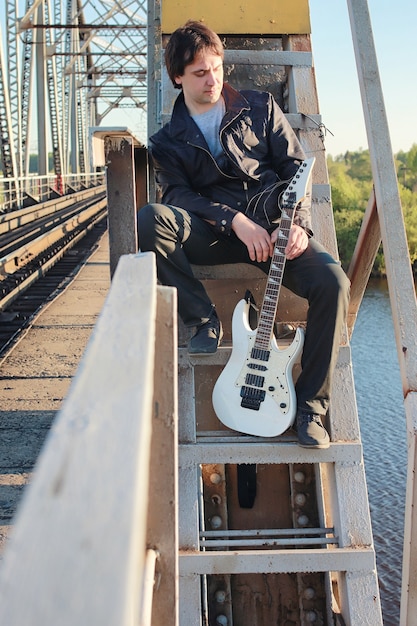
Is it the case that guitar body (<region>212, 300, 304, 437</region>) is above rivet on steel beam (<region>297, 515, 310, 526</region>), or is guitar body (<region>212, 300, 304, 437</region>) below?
above

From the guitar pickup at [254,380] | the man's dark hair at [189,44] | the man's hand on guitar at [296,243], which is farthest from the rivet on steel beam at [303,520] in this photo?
the man's dark hair at [189,44]

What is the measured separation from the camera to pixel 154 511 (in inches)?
45.6

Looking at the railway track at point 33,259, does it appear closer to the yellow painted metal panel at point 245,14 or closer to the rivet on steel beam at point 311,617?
the yellow painted metal panel at point 245,14

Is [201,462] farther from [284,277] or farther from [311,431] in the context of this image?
[284,277]

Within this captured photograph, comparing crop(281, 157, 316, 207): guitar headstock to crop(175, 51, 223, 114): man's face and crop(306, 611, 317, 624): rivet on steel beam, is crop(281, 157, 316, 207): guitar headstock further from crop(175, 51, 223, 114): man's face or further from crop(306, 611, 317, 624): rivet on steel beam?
crop(306, 611, 317, 624): rivet on steel beam

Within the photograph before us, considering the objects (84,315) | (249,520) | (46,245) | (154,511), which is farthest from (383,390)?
(154,511)

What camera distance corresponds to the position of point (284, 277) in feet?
9.74

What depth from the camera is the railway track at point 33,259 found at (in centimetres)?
668

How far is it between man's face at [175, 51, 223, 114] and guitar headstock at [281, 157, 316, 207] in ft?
1.78

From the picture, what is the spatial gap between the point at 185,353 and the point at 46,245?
8.65 meters

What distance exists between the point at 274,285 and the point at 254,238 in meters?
0.22

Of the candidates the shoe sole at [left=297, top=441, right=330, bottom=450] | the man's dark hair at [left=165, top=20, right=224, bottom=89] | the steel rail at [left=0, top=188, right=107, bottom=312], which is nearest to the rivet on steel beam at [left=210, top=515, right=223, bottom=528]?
the shoe sole at [left=297, top=441, right=330, bottom=450]

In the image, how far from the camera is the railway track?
668 cm

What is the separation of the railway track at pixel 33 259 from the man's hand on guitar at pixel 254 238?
2665 millimetres
